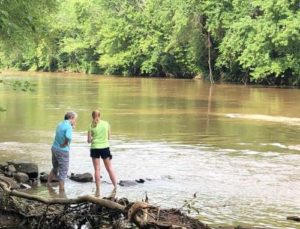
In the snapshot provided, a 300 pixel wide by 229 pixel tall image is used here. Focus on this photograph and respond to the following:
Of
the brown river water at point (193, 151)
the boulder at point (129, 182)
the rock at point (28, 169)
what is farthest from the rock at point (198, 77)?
the rock at point (28, 169)

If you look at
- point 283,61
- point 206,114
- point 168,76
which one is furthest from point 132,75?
point 206,114

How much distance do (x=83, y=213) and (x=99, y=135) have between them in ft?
15.4

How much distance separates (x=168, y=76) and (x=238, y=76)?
53.8 feet

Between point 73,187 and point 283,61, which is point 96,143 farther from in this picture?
point 283,61

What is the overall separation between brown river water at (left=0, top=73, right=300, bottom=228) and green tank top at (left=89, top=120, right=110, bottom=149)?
0.96 metres

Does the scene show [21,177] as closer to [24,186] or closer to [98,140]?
[24,186]

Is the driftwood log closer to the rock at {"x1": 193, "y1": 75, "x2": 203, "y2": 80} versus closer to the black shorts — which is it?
the black shorts

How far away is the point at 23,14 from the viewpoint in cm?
1520

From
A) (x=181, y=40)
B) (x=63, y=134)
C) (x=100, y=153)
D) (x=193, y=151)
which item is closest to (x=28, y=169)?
(x=63, y=134)

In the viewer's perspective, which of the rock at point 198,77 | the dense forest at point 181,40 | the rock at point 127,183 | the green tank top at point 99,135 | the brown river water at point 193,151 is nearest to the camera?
the brown river water at point 193,151

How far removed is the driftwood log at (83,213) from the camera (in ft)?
23.9

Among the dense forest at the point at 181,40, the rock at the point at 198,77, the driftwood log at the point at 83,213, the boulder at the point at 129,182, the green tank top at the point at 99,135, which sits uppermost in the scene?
the dense forest at the point at 181,40

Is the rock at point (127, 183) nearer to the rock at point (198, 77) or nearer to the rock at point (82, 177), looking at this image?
the rock at point (82, 177)

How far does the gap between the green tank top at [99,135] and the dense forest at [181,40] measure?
9925mm
